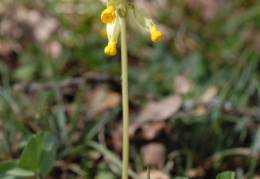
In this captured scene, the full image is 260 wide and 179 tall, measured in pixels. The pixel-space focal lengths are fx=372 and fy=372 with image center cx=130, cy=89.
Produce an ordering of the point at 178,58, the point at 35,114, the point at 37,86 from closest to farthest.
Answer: the point at 35,114 → the point at 37,86 → the point at 178,58

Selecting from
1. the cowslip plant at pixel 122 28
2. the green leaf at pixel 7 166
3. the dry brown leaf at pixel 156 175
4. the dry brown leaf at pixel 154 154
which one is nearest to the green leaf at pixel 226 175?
the cowslip plant at pixel 122 28

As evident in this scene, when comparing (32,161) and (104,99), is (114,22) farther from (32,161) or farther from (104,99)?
(104,99)

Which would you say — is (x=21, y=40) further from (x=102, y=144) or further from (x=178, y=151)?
(x=178, y=151)

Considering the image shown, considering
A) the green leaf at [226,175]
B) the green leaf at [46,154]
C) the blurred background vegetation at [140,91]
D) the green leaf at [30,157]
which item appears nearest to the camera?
the green leaf at [226,175]

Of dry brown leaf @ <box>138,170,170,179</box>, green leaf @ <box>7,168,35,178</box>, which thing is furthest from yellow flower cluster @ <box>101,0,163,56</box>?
dry brown leaf @ <box>138,170,170,179</box>

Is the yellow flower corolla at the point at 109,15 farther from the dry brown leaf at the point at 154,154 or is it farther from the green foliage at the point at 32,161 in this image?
the dry brown leaf at the point at 154,154

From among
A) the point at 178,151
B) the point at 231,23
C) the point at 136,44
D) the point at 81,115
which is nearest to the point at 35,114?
the point at 81,115

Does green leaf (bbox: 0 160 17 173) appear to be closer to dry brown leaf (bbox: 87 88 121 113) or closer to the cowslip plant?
the cowslip plant
